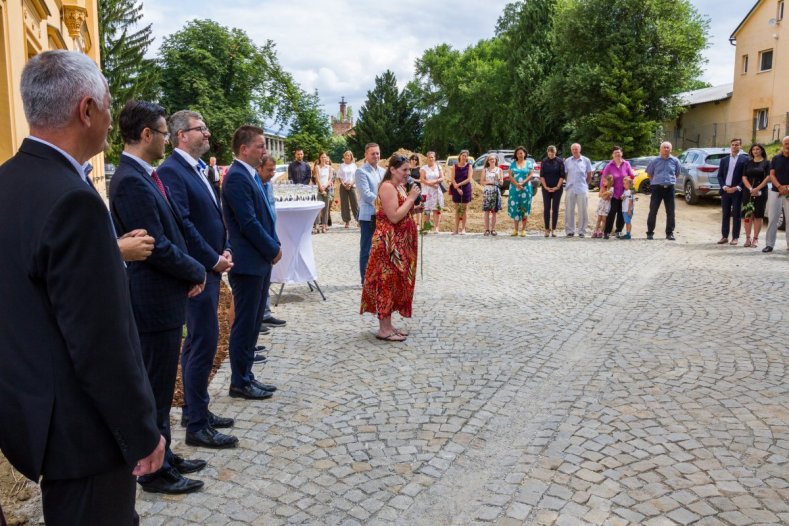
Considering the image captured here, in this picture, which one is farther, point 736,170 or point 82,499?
point 736,170

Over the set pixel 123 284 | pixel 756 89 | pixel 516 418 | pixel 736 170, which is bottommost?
pixel 516 418

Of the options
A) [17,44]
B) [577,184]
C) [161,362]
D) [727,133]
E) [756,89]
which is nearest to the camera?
[161,362]

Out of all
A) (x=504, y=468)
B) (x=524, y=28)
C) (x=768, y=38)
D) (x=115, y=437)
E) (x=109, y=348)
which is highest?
(x=524, y=28)

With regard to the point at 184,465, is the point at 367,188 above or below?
above

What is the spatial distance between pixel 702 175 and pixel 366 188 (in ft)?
53.0

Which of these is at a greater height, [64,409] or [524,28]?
[524,28]

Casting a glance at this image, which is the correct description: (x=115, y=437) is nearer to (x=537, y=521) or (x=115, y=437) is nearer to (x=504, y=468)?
(x=537, y=521)

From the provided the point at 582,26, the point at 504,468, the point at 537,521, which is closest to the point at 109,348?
the point at 537,521

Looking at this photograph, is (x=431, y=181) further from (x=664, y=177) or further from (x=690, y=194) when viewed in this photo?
(x=690, y=194)

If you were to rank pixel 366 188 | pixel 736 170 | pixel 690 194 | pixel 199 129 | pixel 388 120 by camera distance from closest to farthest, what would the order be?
pixel 199 129
pixel 366 188
pixel 736 170
pixel 690 194
pixel 388 120

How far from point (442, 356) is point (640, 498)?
2867 mm

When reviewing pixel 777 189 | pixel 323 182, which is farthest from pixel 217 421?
pixel 323 182

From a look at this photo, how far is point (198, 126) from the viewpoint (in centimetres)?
403

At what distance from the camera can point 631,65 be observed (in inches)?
1506
